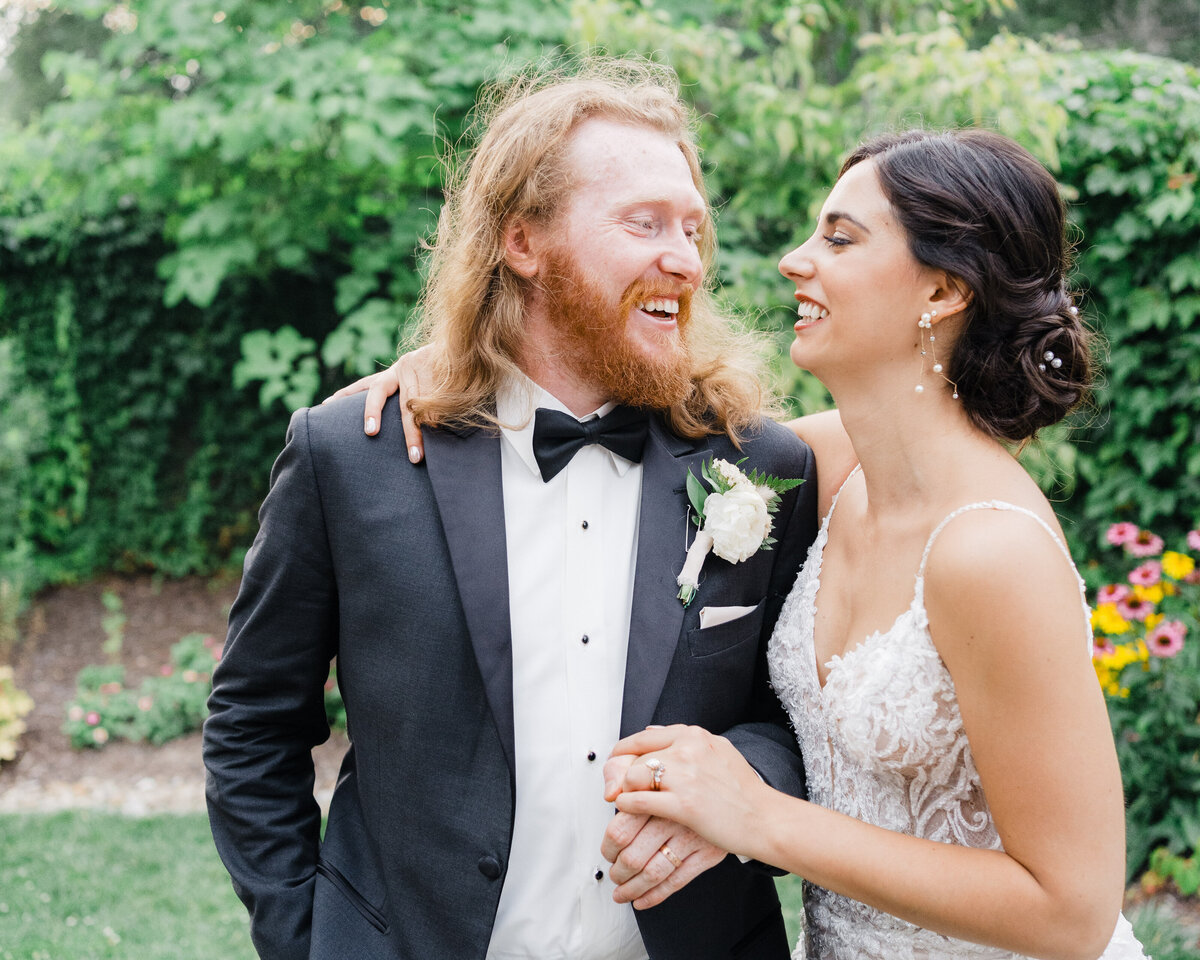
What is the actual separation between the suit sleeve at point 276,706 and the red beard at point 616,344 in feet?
1.93

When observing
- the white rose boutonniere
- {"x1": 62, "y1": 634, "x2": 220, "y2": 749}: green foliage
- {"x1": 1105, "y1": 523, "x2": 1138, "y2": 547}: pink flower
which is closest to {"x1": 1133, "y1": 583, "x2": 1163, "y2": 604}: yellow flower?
{"x1": 1105, "y1": 523, "x2": 1138, "y2": 547}: pink flower

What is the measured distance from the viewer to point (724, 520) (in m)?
1.97

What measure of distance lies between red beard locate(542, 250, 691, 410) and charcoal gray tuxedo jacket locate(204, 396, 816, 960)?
4.2 inches

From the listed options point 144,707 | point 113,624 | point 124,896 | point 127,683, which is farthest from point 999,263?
point 113,624

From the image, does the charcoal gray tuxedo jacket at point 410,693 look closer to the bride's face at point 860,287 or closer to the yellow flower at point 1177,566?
the bride's face at point 860,287

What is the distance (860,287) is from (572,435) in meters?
0.63

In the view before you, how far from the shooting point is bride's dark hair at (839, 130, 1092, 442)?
73.4 inches

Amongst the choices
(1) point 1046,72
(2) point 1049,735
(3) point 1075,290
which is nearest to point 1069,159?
(1) point 1046,72

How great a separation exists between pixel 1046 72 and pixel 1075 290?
2815mm

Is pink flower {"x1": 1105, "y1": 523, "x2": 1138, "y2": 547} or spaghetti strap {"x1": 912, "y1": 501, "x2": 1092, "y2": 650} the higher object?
spaghetti strap {"x1": 912, "y1": 501, "x2": 1092, "y2": 650}

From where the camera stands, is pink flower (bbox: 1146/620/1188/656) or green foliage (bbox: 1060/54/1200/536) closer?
pink flower (bbox: 1146/620/1188/656)

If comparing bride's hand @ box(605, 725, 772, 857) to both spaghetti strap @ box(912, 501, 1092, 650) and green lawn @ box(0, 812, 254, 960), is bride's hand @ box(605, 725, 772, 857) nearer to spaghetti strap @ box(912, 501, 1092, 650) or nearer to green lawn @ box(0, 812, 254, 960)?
spaghetti strap @ box(912, 501, 1092, 650)

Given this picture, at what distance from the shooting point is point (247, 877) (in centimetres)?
203

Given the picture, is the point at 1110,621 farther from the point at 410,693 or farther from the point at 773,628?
the point at 410,693
